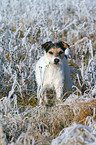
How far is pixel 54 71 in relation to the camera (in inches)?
138

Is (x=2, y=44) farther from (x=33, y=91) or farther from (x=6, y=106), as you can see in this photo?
(x=6, y=106)

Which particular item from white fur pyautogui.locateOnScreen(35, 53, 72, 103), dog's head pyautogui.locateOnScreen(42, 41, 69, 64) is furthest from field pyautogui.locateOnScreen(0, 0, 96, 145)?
dog's head pyautogui.locateOnScreen(42, 41, 69, 64)

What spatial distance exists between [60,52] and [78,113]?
3.63ft

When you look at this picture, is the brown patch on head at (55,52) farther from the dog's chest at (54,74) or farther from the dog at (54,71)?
the dog's chest at (54,74)

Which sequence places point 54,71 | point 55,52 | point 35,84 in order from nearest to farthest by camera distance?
point 55,52
point 54,71
point 35,84

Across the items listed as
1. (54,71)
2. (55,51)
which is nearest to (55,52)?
(55,51)

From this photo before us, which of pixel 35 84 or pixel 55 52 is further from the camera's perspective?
pixel 35 84

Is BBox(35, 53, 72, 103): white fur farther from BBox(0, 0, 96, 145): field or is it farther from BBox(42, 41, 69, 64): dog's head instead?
BBox(0, 0, 96, 145): field

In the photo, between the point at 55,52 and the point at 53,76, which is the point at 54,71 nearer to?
the point at 53,76

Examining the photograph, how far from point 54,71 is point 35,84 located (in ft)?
3.05

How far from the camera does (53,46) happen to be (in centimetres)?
344

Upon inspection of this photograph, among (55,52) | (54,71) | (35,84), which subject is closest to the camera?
(55,52)

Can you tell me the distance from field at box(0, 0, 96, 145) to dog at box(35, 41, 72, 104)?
0.94 ft

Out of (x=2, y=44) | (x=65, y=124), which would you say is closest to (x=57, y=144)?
(x=65, y=124)
